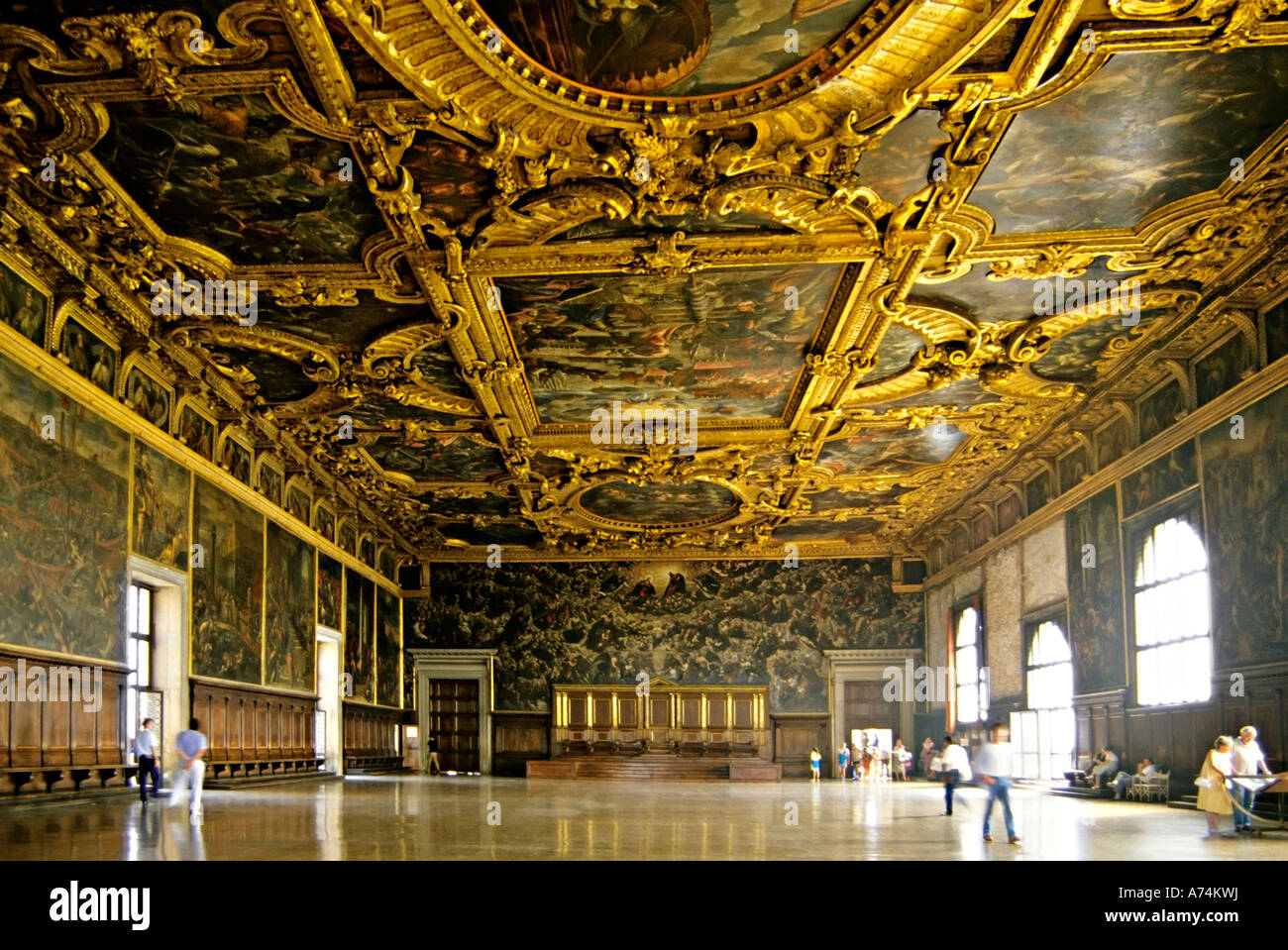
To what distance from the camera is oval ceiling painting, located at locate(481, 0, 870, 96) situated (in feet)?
31.4

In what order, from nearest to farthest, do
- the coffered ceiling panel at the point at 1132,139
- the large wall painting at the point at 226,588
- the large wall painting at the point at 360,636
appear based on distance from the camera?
the coffered ceiling panel at the point at 1132,139
the large wall painting at the point at 226,588
the large wall painting at the point at 360,636

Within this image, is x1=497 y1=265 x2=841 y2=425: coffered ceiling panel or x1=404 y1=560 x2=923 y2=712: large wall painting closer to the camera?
x1=497 y1=265 x2=841 y2=425: coffered ceiling panel

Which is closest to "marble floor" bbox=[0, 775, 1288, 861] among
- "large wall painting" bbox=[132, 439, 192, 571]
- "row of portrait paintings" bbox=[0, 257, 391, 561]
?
"large wall painting" bbox=[132, 439, 192, 571]

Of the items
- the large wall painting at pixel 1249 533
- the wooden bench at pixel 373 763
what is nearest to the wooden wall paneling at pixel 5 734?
the large wall painting at pixel 1249 533

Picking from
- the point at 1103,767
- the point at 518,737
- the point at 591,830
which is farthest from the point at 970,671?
the point at 591,830

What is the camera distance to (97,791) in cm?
1557

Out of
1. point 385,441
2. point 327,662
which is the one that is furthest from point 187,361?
point 327,662

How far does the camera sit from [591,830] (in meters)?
12.3

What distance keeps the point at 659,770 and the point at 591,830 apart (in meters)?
22.5

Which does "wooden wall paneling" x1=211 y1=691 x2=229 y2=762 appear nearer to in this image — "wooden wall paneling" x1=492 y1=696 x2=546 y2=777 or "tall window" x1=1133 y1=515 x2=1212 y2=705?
"tall window" x1=1133 y1=515 x2=1212 y2=705

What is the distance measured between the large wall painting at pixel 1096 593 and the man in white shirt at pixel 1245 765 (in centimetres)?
→ 692

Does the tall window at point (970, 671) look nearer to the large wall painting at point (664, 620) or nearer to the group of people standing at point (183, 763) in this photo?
the large wall painting at point (664, 620)

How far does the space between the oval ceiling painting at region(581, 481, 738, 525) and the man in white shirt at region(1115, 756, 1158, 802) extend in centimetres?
1223

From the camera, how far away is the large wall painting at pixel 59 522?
1360 centimetres
